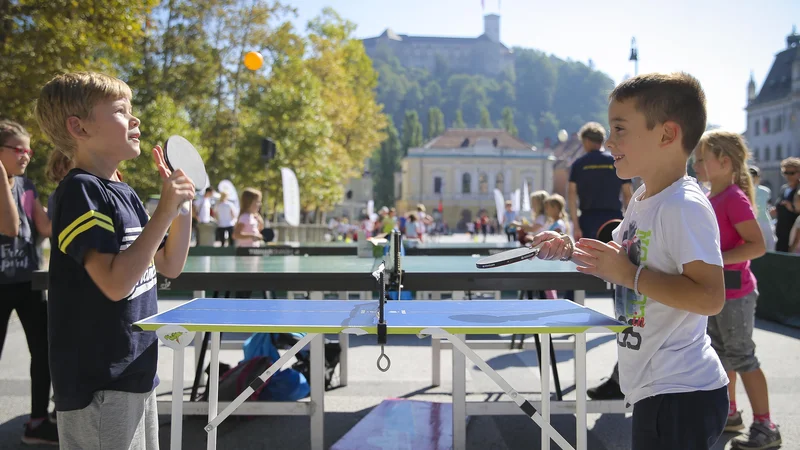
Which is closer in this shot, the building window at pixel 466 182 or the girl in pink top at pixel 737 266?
the girl in pink top at pixel 737 266

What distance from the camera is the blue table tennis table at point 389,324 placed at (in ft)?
7.12

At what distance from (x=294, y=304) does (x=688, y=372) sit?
1575mm

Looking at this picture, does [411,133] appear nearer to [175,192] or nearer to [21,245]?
[21,245]

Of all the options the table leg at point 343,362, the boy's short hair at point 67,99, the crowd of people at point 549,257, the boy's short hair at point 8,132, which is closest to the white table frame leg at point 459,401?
the crowd of people at point 549,257

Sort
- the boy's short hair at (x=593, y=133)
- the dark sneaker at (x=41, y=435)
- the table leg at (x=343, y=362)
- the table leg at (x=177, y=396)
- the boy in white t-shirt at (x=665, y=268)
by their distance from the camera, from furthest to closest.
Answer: the boy's short hair at (x=593, y=133), the table leg at (x=343, y=362), the dark sneaker at (x=41, y=435), the table leg at (x=177, y=396), the boy in white t-shirt at (x=665, y=268)

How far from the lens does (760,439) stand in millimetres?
3734

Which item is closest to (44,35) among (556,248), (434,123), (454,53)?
(556,248)

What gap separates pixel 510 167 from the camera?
86.5 m

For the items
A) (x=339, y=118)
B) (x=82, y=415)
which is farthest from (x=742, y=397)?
(x=339, y=118)

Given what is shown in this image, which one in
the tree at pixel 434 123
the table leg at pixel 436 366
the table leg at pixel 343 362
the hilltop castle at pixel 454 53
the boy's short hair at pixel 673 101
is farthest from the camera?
the hilltop castle at pixel 454 53

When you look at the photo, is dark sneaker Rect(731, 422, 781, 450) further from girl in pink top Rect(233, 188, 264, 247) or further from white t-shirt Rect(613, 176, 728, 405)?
girl in pink top Rect(233, 188, 264, 247)

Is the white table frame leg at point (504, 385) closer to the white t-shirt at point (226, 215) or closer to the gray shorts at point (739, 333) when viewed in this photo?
the gray shorts at point (739, 333)

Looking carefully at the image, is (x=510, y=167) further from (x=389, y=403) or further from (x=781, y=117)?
(x=389, y=403)

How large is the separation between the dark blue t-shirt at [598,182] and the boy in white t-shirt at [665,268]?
14.0 ft
